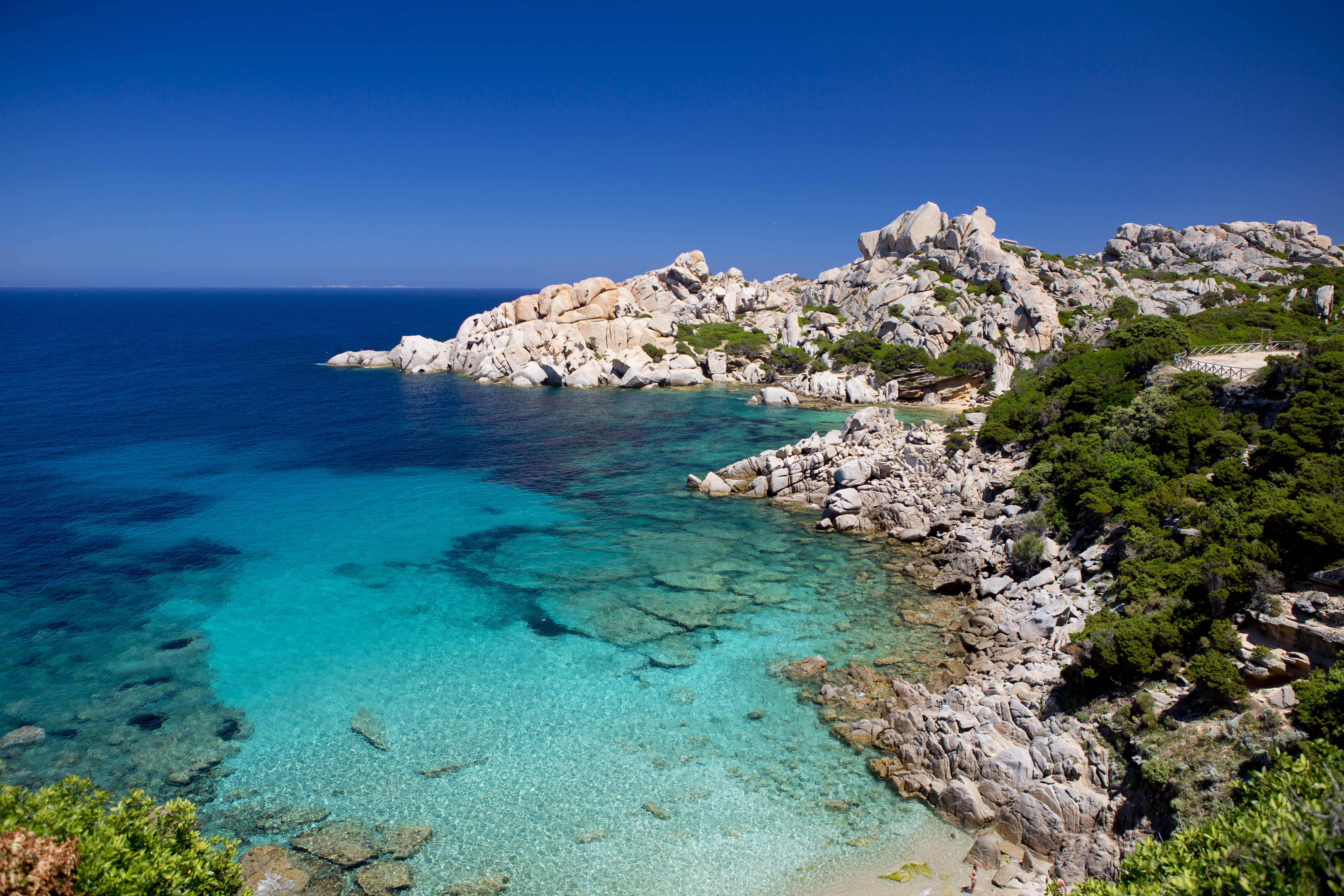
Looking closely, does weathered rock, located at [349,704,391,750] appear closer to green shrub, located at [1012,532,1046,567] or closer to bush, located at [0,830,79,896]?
bush, located at [0,830,79,896]

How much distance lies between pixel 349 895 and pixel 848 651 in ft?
53.0

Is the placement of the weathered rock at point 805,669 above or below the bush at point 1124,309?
below

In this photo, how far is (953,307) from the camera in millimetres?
82188

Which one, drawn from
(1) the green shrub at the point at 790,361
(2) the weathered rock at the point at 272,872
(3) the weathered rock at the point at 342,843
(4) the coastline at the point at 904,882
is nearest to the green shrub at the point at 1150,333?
(4) the coastline at the point at 904,882

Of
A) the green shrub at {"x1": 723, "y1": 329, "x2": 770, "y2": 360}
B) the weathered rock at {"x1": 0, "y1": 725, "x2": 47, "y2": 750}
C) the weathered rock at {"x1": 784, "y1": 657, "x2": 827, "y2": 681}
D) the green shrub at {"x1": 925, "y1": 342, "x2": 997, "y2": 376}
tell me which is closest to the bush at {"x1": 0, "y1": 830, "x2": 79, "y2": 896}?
the weathered rock at {"x1": 0, "y1": 725, "x2": 47, "y2": 750}

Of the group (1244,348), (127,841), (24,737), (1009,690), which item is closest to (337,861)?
(127,841)

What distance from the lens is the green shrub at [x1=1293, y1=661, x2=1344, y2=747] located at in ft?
41.8

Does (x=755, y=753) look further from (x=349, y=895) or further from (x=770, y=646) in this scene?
(x=349, y=895)

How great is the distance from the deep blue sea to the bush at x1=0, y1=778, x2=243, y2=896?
504 centimetres

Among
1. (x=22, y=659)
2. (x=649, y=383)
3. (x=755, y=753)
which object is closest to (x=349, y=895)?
(x=755, y=753)

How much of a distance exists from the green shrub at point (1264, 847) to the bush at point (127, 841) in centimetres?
1417

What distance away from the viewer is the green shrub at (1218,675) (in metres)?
15.0

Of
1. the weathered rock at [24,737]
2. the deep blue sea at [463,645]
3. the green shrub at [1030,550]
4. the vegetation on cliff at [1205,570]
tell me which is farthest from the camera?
the green shrub at [1030,550]

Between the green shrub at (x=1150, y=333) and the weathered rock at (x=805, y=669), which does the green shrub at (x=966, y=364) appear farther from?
the weathered rock at (x=805, y=669)
